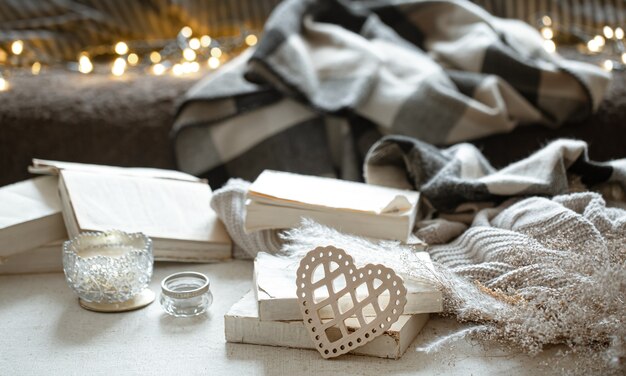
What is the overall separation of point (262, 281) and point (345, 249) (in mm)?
96

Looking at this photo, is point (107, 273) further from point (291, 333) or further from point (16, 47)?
point (16, 47)

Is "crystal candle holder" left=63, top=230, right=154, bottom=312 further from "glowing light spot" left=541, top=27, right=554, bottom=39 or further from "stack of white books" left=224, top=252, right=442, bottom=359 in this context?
"glowing light spot" left=541, top=27, right=554, bottom=39

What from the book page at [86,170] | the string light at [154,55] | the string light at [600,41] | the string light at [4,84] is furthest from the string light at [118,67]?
the string light at [600,41]

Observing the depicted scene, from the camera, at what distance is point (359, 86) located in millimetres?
1338

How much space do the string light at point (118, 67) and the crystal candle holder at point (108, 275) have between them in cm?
75

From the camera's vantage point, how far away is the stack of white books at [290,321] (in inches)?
31.0

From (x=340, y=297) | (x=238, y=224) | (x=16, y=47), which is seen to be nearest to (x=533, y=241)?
(x=340, y=297)

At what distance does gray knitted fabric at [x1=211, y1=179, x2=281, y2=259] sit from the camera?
98cm

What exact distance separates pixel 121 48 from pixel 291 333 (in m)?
1.12

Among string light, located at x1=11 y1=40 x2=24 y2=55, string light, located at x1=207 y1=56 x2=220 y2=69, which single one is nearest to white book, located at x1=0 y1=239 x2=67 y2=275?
string light, located at x1=207 y1=56 x2=220 y2=69

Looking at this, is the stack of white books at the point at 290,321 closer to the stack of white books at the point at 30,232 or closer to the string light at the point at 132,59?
the stack of white books at the point at 30,232

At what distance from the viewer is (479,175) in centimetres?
110

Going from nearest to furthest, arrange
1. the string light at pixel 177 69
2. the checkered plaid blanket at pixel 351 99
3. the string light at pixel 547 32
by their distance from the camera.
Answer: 1. the checkered plaid blanket at pixel 351 99
2. the string light at pixel 177 69
3. the string light at pixel 547 32

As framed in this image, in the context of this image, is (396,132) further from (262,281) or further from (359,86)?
(262,281)
